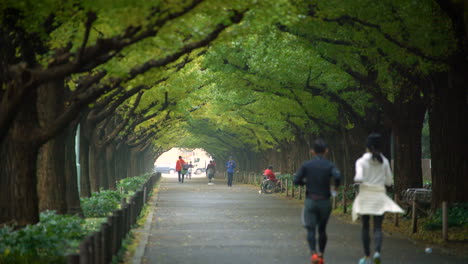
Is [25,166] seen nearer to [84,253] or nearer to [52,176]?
[52,176]

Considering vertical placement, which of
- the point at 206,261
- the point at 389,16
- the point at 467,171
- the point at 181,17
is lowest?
the point at 206,261

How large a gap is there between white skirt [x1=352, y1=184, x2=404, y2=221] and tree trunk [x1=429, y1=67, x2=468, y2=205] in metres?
7.19

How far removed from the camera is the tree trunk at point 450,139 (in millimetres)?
16953

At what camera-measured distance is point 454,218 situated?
1585 centimetres

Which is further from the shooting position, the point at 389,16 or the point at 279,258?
the point at 389,16

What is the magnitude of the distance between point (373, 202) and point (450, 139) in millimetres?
7376

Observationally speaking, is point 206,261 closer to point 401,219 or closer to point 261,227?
point 261,227

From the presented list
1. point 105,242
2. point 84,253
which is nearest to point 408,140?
point 105,242

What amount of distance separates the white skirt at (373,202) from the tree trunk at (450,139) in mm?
7186

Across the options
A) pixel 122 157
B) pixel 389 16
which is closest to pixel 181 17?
pixel 389 16

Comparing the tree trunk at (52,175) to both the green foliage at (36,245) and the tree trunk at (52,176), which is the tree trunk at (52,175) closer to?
the tree trunk at (52,176)

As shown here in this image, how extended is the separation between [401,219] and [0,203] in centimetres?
996

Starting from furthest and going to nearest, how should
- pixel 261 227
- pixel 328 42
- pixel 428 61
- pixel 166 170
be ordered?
pixel 166 170 < pixel 261 227 < pixel 328 42 < pixel 428 61

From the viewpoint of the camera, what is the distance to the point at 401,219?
19.2 metres
